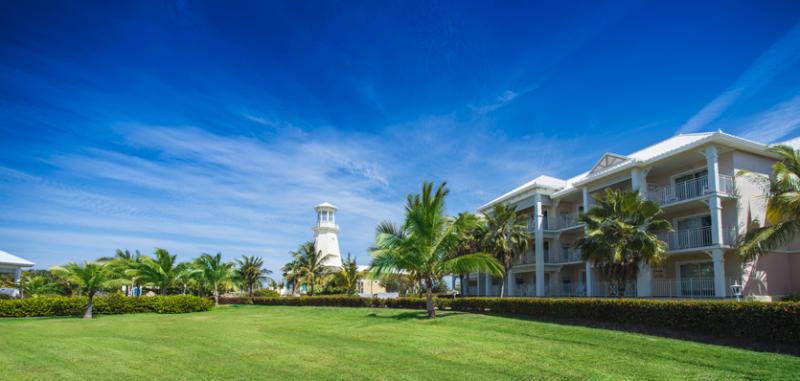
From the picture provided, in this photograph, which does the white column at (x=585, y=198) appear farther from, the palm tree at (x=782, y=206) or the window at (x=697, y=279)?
the palm tree at (x=782, y=206)

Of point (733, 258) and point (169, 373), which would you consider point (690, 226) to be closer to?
point (733, 258)

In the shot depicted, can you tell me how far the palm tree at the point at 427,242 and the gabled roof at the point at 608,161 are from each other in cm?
1095

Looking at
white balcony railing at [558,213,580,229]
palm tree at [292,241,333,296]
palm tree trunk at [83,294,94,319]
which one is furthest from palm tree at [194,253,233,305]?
white balcony railing at [558,213,580,229]

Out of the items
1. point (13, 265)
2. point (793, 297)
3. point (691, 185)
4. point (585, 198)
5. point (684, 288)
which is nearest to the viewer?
point (793, 297)

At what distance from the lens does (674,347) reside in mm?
11141

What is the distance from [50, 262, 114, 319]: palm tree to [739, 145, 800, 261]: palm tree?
95.2 feet

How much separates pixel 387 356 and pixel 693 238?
59.5 ft

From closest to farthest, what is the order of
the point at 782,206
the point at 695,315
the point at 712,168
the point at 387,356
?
1. the point at 387,356
2. the point at 695,315
3. the point at 782,206
4. the point at 712,168

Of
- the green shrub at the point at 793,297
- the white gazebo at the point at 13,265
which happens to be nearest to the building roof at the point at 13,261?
the white gazebo at the point at 13,265

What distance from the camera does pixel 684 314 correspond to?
13.2 m

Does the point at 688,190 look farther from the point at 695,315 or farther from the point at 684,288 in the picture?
the point at 695,315

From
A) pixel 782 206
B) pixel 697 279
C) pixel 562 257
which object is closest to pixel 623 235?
pixel 782 206

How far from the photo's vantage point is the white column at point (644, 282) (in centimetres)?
2309

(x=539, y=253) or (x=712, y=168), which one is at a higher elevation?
(x=712, y=168)
